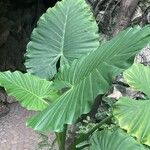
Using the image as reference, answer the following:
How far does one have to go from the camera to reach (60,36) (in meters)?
2.62

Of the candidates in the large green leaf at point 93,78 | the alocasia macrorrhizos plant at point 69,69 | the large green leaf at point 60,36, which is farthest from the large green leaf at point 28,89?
the large green leaf at point 93,78

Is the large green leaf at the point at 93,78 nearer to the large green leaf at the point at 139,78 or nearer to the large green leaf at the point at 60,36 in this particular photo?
the large green leaf at the point at 139,78

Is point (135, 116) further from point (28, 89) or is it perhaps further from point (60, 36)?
point (60, 36)

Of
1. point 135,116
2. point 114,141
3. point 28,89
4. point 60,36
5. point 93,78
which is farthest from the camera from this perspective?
point 60,36

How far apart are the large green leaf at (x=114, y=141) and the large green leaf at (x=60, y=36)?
617 millimetres

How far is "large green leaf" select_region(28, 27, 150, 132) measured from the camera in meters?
1.59

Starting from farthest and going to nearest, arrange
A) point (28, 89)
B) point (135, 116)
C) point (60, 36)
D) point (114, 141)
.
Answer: point (60, 36), point (28, 89), point (114, 141), point (135, 116)

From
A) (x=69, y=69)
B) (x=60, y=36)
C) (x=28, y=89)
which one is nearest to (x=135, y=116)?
(x=69, y=69)

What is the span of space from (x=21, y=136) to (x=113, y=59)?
291 centimetres

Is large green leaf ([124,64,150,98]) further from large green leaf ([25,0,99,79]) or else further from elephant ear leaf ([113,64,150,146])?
large green leaf ([25,0,99,79])

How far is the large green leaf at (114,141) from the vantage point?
2021mm

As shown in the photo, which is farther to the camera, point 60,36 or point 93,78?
point 60,36

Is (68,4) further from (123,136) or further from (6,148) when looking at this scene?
(6,148)

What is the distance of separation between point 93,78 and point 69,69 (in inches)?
11.3
